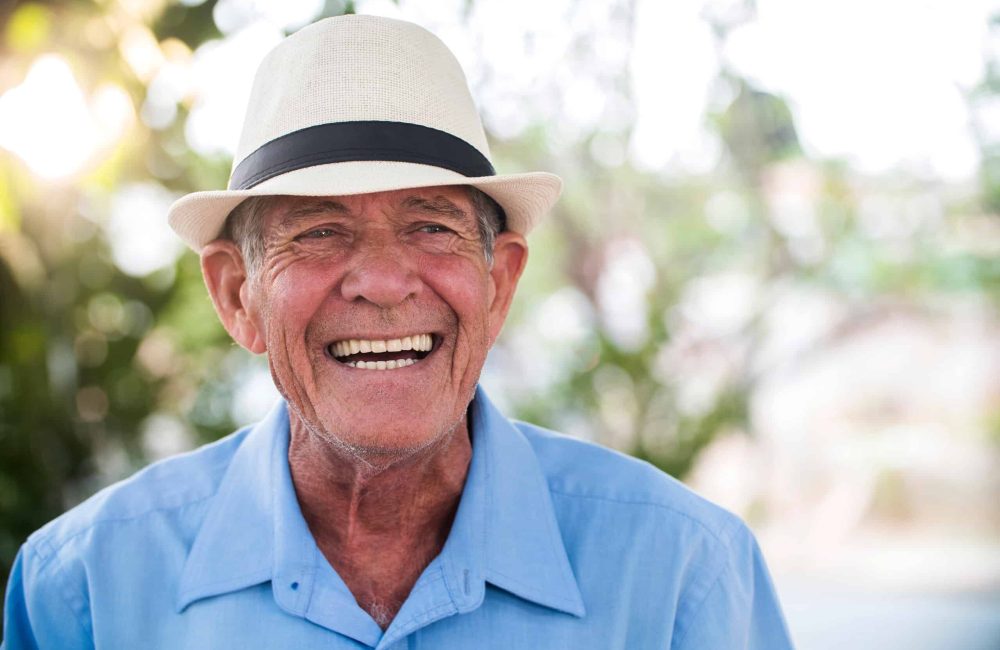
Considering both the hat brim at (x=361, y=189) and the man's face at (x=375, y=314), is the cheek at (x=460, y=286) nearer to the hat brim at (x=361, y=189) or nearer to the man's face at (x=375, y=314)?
the man's face at (x=375, y=314)

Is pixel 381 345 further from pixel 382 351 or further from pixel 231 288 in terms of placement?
pixel 231 288

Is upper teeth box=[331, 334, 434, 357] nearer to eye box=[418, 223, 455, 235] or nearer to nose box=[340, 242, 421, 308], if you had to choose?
nose box=[340, 242, 421, 308]

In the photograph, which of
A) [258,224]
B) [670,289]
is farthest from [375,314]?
[670,289]

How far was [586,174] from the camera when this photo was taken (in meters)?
6.50

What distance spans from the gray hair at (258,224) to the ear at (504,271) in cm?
4

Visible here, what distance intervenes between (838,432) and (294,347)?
625cm

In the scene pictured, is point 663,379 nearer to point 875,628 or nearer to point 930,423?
point 875,628

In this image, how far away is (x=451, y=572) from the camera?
1.72 m

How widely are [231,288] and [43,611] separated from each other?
26.8 inches

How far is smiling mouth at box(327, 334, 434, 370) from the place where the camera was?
67.2 inches

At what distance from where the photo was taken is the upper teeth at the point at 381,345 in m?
1.71

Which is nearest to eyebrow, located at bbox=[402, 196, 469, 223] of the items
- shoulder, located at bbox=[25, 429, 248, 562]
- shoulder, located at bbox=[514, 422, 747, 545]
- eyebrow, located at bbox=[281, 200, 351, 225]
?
eyebrow, located at bbox=[281, 200, 351, 225]

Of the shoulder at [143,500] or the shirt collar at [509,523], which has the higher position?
the shoulder at [143,500]

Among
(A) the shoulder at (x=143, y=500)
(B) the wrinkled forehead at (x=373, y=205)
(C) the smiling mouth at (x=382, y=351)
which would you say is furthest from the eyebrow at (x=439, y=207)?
(A) the shoulder at (x=143, y=500)
